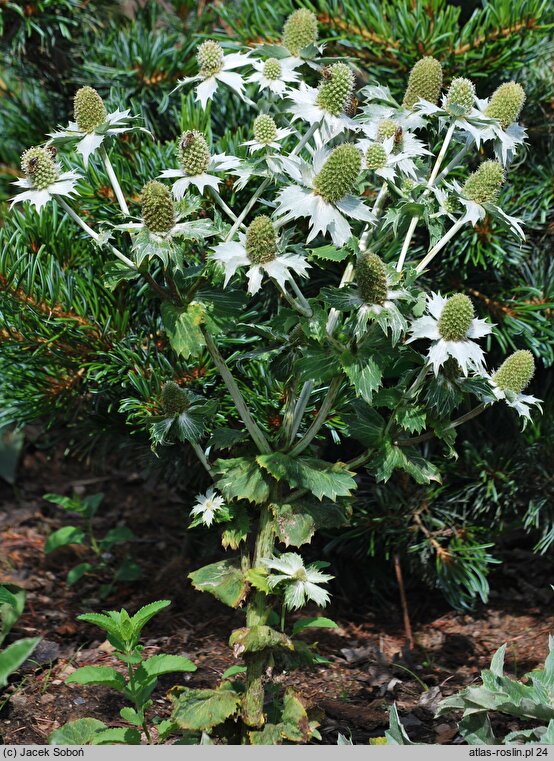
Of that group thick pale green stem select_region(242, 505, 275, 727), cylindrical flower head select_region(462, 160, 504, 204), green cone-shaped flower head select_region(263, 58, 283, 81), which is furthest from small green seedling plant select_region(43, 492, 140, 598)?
cylindrical flower head select_region(462, 160, 504, 204)

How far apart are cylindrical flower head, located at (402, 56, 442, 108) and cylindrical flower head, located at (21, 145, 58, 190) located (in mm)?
546

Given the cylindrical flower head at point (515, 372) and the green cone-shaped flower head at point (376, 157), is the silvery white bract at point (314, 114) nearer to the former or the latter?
the green cone-shaped flower head at point (376, 157)

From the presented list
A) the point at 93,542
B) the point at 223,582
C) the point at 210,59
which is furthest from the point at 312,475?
the point at 93,542

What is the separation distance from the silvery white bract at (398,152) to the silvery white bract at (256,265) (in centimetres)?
18

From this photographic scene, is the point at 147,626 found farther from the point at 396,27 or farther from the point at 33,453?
the point at 396,27

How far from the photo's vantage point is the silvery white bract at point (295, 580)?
3.84 feet

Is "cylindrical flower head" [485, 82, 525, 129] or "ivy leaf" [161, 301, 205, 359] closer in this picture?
"ivy leaf" [161, 301, 205, 359]

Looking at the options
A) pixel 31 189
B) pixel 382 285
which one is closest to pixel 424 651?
pixel 382 285

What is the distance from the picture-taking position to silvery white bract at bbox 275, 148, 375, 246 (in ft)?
3.60

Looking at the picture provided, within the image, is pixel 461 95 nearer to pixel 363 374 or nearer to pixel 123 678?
pixel 363 374

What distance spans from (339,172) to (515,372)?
0.39m

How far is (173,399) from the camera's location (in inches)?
51.6

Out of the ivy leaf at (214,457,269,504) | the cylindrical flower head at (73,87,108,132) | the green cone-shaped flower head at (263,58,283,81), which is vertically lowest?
the ivy leaf at (214,457,269,504)

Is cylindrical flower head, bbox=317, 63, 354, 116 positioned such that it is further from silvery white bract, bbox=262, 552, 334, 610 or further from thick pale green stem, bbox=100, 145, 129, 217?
silvery white bract, bbox=262, 552, 334, 610
